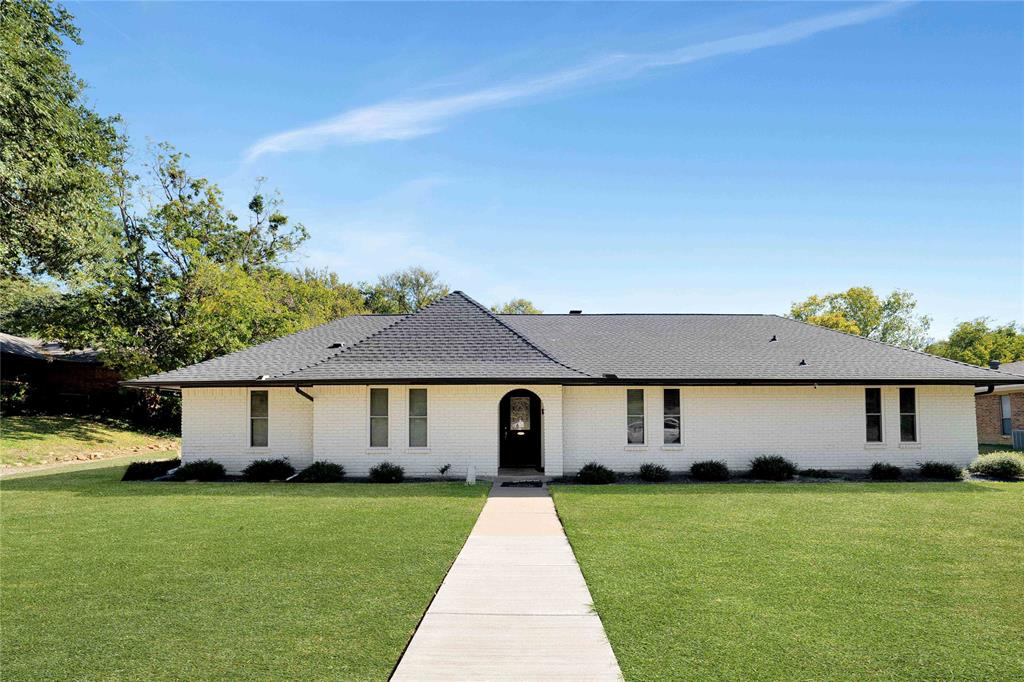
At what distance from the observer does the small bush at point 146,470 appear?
16.8 m

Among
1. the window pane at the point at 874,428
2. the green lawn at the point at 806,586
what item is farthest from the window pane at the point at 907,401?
the green lawn at the point at 806,586

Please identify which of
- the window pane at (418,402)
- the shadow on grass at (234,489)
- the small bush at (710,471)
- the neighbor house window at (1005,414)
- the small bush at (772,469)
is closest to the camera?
the shadow on grass at (234,489)

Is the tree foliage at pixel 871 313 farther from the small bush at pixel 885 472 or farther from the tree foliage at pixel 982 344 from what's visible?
the small bush at pixel 885 472

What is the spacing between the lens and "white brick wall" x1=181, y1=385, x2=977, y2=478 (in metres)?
16.6

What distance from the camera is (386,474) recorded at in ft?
52.2

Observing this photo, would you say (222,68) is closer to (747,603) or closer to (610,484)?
(610,484)

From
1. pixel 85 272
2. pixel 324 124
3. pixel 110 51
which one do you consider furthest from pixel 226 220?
pixel 324 124

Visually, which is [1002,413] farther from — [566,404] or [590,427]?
[566,404]

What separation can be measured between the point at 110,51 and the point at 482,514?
68.1 feet

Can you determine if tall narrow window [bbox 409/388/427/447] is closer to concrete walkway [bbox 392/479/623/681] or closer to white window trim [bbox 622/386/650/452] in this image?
white window trim [bbox 622/386/650/452]

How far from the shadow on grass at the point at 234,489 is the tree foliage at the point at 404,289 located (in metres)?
45.4

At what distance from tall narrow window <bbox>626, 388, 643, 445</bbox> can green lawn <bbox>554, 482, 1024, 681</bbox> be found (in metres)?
4.59

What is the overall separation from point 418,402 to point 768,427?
390 inches

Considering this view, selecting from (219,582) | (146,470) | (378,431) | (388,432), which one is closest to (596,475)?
(388,432)
